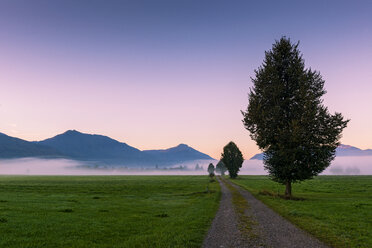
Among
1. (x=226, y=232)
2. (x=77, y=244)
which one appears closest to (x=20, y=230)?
(x=77, y=244)

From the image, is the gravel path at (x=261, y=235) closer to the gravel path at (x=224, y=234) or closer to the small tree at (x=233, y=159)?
the gravel path at (x=224, y=234)

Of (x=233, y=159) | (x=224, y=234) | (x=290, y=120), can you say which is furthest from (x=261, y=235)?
(x=233, y=159)

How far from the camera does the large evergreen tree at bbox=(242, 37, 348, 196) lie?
3566 centimetres

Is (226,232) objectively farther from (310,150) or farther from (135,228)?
(310,150)

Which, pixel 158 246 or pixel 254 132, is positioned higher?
pixel 254 132

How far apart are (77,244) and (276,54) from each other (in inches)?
1560

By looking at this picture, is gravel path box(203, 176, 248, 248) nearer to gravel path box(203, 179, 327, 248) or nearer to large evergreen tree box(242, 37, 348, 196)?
gravel path box(203, 179, 327, 248)

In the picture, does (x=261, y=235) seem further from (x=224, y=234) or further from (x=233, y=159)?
(x=233, y=159)

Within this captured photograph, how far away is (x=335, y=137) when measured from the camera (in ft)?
117

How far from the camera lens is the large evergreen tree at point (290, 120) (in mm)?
35656

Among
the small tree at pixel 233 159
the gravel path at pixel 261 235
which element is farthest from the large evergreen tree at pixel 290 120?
the small tree at pixel 233 159

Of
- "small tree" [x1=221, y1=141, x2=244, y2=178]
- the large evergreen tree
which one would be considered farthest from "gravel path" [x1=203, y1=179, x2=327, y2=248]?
"small tree" [x1=221, y1=141, x2=244, y2=178]

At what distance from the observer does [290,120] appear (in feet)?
125

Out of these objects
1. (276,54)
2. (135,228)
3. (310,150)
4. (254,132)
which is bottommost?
(135,228)
